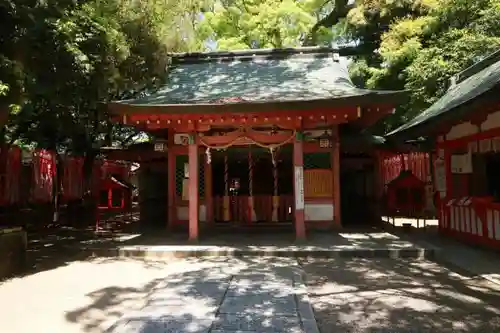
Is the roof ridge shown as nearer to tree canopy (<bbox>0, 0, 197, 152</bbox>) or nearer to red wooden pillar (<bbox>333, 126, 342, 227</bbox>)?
red wooden pillar (<bbox>333, 126, 342, 227</bbox>)

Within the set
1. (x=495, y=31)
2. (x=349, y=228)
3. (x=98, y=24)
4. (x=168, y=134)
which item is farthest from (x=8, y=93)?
(x=495, y=31)

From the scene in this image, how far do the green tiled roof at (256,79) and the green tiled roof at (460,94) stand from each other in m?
1.16

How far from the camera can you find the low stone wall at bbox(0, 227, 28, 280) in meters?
7.40

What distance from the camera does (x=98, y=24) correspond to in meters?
8.42

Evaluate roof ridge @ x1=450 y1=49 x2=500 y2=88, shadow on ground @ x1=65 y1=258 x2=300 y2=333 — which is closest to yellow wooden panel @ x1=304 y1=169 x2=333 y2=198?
shadow on ground @ x1=65 y1=258 x2=300 y2=333

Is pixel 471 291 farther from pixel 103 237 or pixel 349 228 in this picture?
pixel 103 237

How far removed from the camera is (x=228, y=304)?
18.4 ft

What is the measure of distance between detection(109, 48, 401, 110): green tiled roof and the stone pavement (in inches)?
161

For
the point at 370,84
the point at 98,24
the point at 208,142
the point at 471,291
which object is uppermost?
the point at 370,84

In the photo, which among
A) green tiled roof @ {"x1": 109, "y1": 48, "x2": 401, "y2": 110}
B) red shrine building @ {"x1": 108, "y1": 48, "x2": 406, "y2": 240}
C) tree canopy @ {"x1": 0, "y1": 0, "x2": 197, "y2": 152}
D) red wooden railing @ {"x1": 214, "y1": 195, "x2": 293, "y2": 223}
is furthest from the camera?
red wooden railing @ {"x1": 214, "y1": 195, "x2": 293, "y2": 223}

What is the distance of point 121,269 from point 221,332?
4.25 metres

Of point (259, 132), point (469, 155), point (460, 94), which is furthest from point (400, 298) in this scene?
point (460, 94)

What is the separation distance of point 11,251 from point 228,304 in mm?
4504

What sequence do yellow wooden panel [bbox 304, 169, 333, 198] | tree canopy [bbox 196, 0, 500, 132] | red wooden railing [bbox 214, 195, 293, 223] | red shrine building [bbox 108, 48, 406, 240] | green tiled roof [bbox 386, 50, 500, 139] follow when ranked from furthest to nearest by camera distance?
tree canopy [bbox 196, 0, 500, 132]
red wooden railing [bbox 214, 195, 293, 223]
yellow wooden panel [bbox 304, 169, 333, 198]
red shrine building [bbox 108, 48, 406, 240]
green tiled roof [bbox 386, 50, 500, 139]
